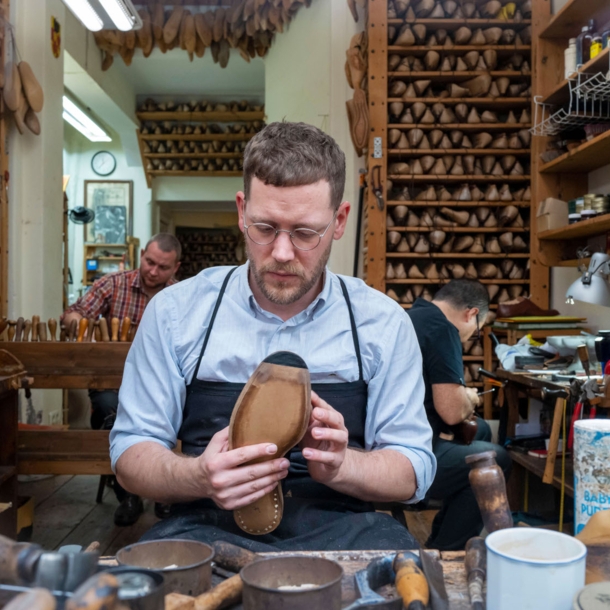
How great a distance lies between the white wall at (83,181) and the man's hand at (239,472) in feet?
29.1

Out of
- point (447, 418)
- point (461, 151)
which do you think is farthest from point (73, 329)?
point (461, 151)

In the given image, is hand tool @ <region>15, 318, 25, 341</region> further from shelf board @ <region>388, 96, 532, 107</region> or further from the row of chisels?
shelf board @ <region>388, 96, 532, 107</region>

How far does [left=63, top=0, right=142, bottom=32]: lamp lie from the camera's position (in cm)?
450

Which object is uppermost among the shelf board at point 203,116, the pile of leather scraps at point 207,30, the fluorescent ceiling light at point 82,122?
the pile of leather scraps at point 207,30

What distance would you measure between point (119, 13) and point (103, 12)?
111mm

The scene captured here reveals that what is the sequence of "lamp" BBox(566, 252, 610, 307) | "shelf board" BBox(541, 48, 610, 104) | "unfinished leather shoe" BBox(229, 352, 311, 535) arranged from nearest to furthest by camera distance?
1. "unfinished leather shoe" BBox(229, 352, 311, 535)
2. "lamp" BBox(566, 252, 610, 307)
3. "shelf board" BBox(541, 48, 610, 104)

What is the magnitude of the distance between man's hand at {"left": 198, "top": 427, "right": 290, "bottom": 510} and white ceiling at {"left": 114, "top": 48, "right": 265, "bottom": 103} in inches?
274

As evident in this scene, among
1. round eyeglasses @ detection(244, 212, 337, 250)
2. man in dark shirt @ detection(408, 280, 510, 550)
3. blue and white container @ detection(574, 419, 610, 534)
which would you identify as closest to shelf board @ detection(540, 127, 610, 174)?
man in dark shirt @ detection(408, 280, 510, 550)

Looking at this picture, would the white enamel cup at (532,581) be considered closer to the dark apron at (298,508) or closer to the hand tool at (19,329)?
the dark apron at (298,508)

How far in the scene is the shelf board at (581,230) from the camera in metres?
3.63

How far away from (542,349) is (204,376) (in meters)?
2.76

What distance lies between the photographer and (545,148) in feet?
16.1

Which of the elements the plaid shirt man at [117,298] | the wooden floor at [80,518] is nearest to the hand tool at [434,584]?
the wooden floor at [80,518]

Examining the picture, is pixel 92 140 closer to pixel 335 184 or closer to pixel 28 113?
pixel 28 113
